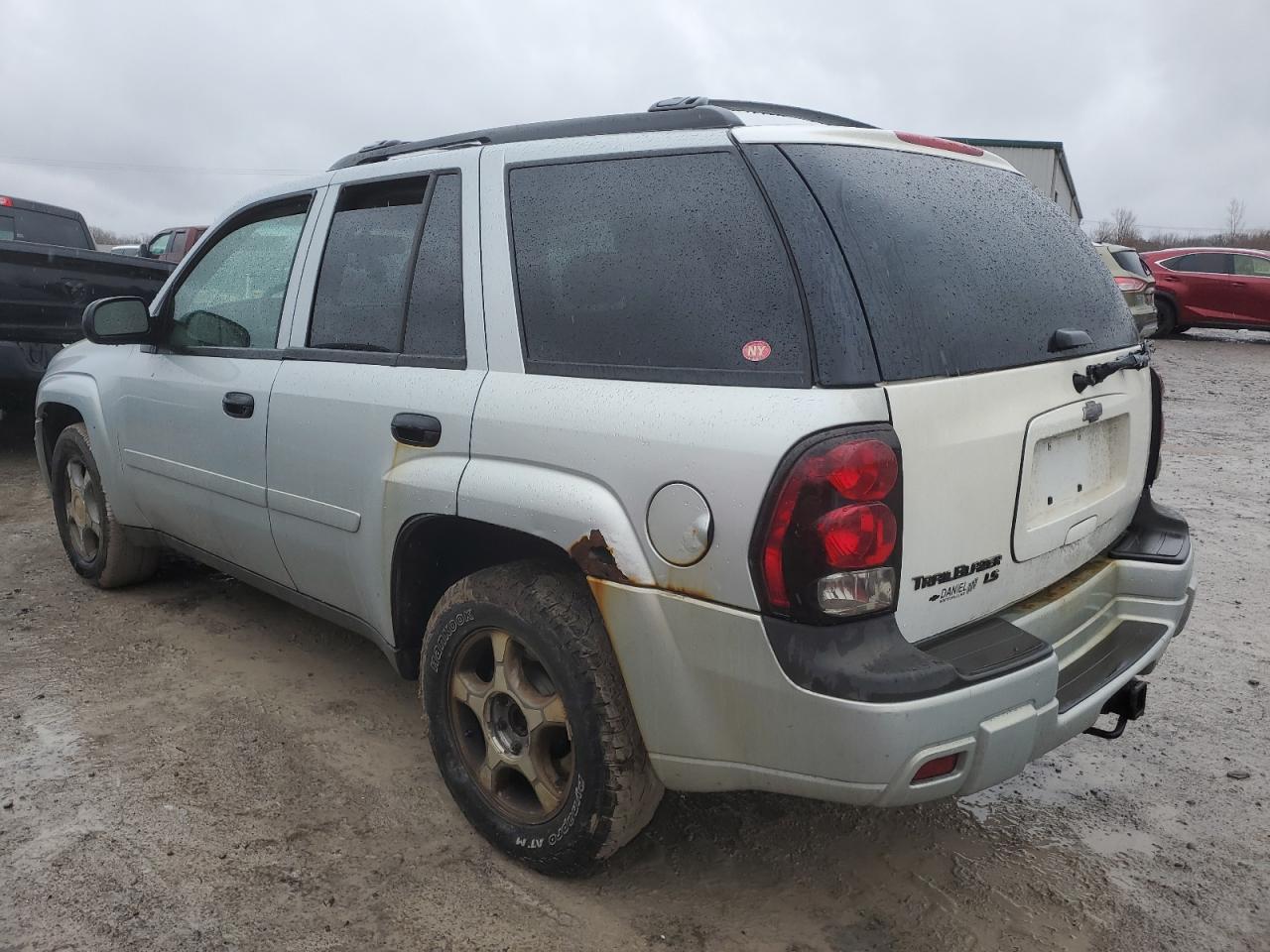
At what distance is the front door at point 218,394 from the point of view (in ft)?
10.9

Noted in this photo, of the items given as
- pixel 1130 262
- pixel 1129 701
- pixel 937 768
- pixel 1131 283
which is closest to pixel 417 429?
pixel 937 768

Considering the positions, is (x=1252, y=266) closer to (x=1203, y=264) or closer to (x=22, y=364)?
(x=1203, y=264)

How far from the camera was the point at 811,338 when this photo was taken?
1.99 meters

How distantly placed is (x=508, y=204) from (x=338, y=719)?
1862mm

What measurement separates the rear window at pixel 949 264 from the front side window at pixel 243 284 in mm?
1929

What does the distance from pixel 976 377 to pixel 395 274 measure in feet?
5.45

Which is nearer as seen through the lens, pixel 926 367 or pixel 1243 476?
pixel 926 367

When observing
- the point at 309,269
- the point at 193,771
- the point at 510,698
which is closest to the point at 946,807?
the point at 510,698

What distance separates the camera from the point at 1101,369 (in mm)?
2459

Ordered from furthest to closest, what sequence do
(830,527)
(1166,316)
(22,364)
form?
1. (1166,316)
2. (22,364)
3. (830,527)

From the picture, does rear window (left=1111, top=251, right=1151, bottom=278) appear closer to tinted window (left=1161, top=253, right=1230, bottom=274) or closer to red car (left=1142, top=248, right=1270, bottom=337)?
red car (left=1142, top=248, right=1270, bottom=337)

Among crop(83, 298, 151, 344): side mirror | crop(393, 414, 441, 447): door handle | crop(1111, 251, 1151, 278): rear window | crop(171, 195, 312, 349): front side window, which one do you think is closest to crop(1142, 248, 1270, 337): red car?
crop(1111, 251, 1151, 278): rear window

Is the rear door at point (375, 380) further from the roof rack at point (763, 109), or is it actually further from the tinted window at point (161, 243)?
the tinted window at point (161, 243)

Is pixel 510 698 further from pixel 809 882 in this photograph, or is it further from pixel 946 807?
pixel 946 807
